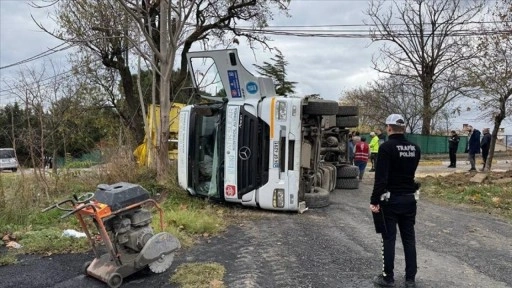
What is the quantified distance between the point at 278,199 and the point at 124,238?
383cm

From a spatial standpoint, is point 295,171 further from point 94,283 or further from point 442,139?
point 442,139

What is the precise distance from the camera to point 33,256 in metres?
5.87

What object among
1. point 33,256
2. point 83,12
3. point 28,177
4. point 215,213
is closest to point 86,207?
point 33,256

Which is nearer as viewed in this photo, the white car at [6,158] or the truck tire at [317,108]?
the truck tire at [317,108]

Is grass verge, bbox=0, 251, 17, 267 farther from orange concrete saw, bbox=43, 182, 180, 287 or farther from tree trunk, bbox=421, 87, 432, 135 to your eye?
tree trunk, bbox=421, 87, 432, 135

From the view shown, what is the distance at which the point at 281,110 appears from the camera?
830 cm

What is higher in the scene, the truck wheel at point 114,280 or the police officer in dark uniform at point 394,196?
the police officer in dark uniform at point 394,196

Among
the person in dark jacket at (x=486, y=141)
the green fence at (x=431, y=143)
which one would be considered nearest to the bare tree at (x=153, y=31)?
the person in dark jacket at (x=486, y=141)

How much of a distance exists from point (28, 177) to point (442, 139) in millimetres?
31634

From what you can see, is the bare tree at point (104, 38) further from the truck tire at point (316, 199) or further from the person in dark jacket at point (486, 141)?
the person in dark jacket at point (486, 141)

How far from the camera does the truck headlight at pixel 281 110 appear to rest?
829 cm

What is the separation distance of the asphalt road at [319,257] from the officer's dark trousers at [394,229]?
0.25m

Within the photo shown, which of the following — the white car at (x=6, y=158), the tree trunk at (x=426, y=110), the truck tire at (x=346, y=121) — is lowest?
the white car at (x=6, y=158)

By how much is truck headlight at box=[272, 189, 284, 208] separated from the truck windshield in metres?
1.05
